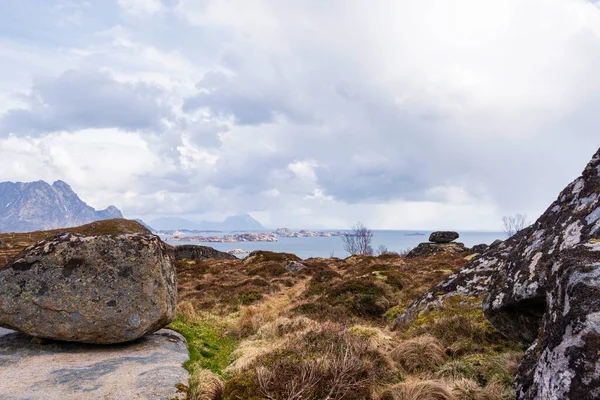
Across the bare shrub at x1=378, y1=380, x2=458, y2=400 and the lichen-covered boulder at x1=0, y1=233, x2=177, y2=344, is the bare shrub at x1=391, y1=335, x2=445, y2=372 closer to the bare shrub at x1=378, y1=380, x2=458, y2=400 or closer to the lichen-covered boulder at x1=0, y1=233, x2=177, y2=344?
the bare shrub at x1=378, y1=380, x2=458, y2=400

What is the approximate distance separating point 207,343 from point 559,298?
31.7 feet

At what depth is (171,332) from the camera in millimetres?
10977

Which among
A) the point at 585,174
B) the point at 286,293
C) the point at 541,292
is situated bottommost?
the point at 286,293

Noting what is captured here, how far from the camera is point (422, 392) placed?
493 centimetres

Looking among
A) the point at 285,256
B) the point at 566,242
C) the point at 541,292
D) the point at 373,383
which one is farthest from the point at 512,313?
the point at 285,256

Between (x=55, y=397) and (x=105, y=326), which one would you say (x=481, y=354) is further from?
(x=105, y=326)

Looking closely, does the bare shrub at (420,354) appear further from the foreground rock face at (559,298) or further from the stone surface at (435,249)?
the stone surface at (435,249)

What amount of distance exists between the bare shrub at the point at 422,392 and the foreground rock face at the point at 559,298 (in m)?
1.32

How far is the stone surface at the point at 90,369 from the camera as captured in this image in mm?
6207

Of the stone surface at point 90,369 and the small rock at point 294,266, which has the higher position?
the stone surface at point 90,369

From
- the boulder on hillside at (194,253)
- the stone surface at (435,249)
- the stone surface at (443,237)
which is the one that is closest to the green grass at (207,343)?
the boulder on hillside at (194,253)

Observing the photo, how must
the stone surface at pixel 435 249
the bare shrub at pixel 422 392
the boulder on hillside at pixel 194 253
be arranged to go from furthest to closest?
1. the stone surface at pixel 435 249
2. the boulder on hillside at pixel 194 253
3. the bare shrub at pixel 422 392

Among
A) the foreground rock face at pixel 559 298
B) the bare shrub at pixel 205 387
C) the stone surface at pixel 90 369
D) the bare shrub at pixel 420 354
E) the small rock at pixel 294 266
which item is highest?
the foreground rock face at pixel 559 298

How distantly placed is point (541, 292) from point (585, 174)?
90.8 inches
